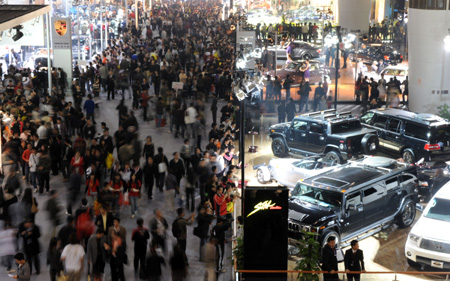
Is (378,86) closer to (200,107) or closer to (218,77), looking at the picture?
(218,77)

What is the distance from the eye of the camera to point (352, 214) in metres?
15.7

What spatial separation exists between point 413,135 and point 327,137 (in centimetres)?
247

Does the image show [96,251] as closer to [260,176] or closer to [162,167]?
[162,167]

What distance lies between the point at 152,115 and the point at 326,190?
11.6m

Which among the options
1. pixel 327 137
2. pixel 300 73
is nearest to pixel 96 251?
pixel 327 137

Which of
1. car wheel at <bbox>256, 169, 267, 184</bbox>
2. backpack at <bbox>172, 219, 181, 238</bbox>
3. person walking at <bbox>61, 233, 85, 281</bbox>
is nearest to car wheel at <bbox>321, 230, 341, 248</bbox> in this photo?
backpack at <bbox>172, 219, 181, 238</bbox>

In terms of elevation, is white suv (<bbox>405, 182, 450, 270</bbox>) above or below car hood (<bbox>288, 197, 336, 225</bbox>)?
below

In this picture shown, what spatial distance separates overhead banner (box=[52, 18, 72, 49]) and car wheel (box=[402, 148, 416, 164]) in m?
14.9

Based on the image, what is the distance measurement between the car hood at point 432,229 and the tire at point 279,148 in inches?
315

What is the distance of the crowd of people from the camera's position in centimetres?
1309

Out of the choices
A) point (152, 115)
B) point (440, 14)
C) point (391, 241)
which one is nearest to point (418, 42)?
point (440, 14)

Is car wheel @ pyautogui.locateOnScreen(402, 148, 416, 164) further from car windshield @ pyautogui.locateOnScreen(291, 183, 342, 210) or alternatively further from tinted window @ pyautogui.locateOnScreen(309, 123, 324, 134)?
car windshield @ pyautogui.locateOnScreen(291, 183, 342, 210)

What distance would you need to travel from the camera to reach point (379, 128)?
22.8 metres

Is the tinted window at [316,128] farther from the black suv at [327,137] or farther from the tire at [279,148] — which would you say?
the tire at [279,148]
